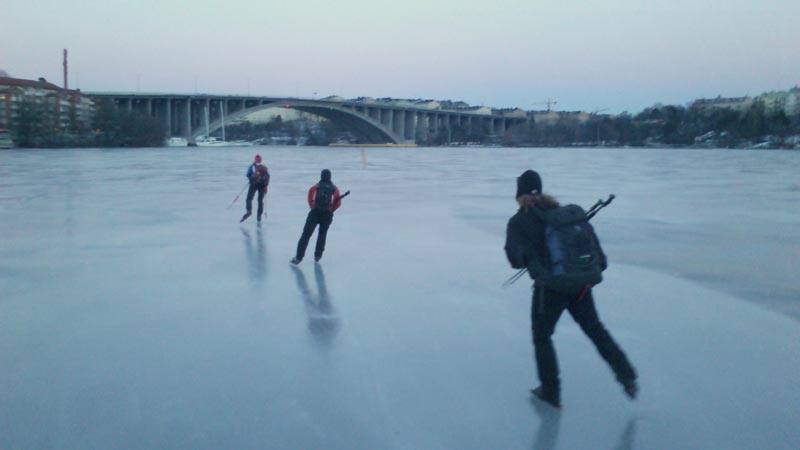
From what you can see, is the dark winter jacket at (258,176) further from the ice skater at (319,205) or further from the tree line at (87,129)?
the tree line at (87,129)

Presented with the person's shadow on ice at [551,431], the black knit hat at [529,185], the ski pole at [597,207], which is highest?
the black knit hat at [529,185]

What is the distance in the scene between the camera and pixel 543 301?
418 cm

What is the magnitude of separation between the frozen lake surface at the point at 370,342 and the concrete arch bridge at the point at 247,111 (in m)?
78.1

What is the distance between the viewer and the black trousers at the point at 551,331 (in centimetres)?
420

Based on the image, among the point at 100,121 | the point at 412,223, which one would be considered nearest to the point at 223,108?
the point at 100,121

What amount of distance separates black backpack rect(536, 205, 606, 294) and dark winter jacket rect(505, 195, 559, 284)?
44 mm

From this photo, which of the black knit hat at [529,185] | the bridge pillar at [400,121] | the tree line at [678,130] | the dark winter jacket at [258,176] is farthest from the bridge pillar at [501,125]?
the black knit hat at [529,185]

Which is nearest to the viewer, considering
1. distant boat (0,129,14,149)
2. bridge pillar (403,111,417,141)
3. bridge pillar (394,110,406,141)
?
distant boat (0,129,14,149)

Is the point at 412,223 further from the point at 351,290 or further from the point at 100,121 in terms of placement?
the point at 100,121

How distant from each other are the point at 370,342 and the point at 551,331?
1658 mm

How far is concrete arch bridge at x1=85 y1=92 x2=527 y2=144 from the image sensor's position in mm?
86812

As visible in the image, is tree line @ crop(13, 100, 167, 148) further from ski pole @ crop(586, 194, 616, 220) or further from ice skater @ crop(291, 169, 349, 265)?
ski pole @ crop(586, 194, 616, 220)

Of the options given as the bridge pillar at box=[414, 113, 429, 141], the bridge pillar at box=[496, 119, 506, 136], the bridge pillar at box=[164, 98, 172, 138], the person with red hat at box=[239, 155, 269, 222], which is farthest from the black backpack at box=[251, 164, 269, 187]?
the bridge pillar at box=[496, 119, 506, 136]

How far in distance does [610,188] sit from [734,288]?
15.3m
